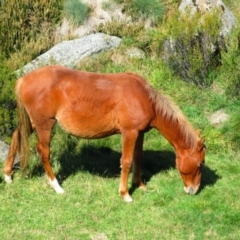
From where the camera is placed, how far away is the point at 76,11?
1099cm

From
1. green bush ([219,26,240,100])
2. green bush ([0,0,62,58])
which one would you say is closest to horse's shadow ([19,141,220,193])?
green bush ([219,26,240,100])

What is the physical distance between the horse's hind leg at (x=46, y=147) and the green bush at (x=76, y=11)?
519cm

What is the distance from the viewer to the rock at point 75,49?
917 centimetres

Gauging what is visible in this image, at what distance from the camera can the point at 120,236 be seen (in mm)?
5465

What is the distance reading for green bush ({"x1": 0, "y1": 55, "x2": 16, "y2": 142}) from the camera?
7.30 m

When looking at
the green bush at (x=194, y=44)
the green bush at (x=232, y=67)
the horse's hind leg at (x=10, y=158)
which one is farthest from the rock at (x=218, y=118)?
the horse's hind leg at (x=10, y=158)

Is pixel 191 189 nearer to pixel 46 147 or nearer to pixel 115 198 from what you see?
pixel 115 198

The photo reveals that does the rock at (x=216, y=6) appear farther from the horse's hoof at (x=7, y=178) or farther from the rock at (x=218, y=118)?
the horse's hoof at (x=7, y=178)

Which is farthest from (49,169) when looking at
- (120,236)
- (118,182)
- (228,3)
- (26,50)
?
(228,3)

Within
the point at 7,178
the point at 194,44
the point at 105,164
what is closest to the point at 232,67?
the point at 194,44

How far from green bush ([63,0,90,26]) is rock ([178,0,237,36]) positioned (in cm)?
212

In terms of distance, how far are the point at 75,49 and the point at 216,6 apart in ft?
9.00

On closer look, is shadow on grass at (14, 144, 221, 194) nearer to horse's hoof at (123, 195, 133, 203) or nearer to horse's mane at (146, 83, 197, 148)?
horse's hoof at (123, 195, 133, 203)

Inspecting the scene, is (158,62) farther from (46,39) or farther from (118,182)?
(118,182)
